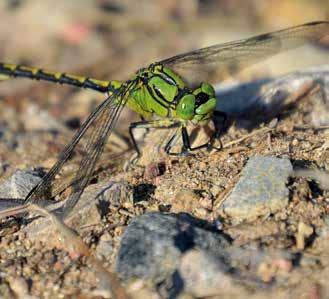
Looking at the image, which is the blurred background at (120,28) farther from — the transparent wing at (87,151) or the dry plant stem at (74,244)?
the dry plant stem at (74,244)

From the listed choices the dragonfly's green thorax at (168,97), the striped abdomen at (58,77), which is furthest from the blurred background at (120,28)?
the dragonfly's green thorax at (168,97)

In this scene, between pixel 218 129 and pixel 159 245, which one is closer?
pixel 159 245

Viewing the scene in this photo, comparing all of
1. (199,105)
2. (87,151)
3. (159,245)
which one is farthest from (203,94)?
(159,245)

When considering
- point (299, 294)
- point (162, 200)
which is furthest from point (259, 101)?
point (299, 294)

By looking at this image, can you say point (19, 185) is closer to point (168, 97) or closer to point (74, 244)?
point (74, 244)

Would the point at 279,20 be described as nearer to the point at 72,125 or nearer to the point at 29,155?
the point at 72,125

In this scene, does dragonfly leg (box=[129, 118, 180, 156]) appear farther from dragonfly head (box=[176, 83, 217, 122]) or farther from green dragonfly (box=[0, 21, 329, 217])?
dragonfly head (box=[176, 83, 217, 122])

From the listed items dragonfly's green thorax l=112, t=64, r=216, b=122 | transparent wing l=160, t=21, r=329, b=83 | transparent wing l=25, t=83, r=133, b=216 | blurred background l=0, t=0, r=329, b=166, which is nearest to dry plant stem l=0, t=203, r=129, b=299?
transparent wing l=25, t=83, r=133, b=216
